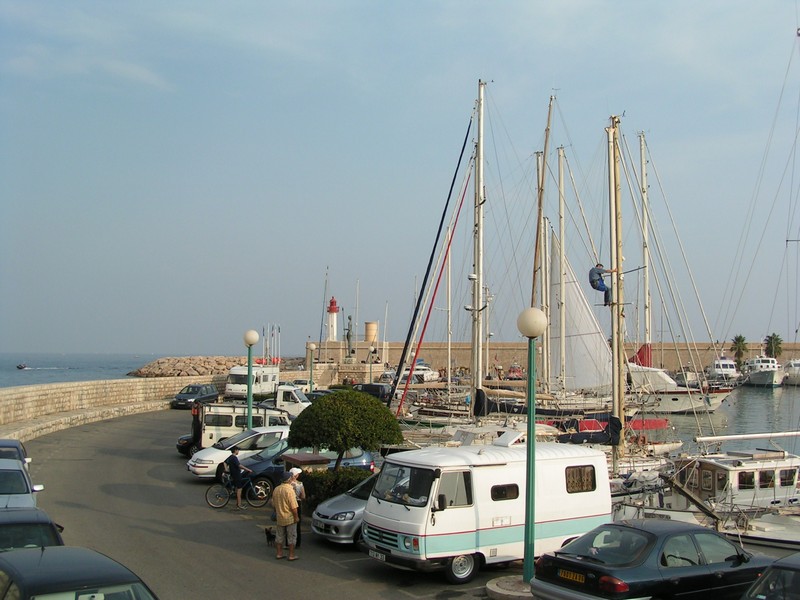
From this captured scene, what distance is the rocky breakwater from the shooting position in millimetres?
107713

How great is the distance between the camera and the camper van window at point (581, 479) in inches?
492

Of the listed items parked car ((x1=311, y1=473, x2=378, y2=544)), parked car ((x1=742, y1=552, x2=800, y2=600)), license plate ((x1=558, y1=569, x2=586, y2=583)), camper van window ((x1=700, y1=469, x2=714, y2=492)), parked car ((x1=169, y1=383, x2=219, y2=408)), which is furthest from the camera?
parked car ((x1=169, y1=383, x2=219, y2=408))

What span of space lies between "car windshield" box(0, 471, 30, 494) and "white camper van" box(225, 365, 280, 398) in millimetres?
32765

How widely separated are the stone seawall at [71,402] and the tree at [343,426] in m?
12.4

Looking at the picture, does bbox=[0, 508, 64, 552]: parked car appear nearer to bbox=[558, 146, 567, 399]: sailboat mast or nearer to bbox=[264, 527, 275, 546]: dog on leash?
bbox=[264, 527, 275, 546]: dog on leash

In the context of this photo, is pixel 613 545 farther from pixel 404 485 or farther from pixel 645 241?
pixel 645 241

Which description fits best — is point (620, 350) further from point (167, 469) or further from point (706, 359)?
point (706, 359)

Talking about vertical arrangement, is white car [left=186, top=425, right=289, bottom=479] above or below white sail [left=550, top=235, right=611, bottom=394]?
below

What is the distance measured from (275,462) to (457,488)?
308 inches

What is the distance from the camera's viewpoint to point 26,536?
28.4ft

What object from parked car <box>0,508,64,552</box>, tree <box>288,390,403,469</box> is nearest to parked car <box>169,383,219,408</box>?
tree <box>288,390,403,469</box>

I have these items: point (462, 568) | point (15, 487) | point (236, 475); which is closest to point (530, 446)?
point (462, 568)

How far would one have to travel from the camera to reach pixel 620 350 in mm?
23875

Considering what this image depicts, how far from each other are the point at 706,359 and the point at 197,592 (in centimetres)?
9480
